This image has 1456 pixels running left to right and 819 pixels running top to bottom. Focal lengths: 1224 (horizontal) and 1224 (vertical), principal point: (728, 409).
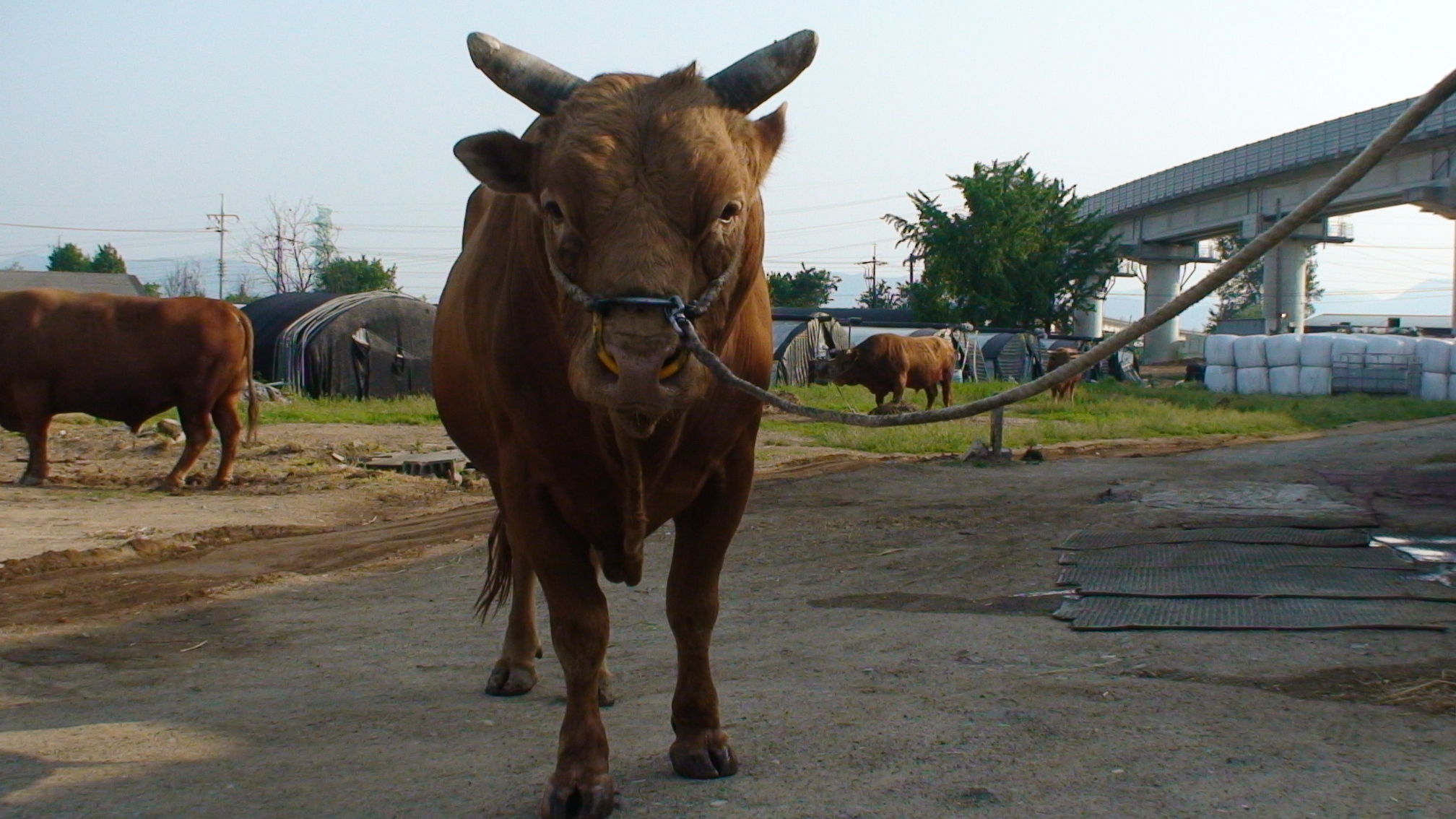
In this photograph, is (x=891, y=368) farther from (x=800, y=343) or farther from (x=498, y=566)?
(x=498, y=566)

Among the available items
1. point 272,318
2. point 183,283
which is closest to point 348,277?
point 183,283

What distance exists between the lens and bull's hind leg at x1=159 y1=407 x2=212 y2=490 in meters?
12.5

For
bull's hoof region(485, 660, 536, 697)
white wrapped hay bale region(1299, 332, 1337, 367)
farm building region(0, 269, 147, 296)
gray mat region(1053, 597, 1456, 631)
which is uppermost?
farm building region(0, 269, 147, 296)

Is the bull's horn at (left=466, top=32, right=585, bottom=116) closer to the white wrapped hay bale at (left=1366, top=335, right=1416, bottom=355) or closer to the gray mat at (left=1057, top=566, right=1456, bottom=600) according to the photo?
the gray mat at (left=1057, top=566, right=1456, bottom=600)

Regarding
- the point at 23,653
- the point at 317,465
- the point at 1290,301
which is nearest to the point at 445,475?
the point at 317,465

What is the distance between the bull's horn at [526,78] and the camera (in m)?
3.31

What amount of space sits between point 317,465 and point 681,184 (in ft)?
38.4

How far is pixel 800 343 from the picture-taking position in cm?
3541

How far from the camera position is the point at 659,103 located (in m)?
3.12

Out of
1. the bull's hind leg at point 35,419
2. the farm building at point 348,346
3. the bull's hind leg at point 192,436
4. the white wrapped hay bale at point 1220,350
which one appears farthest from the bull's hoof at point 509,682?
the white wrapped hay bale at point 1220,350

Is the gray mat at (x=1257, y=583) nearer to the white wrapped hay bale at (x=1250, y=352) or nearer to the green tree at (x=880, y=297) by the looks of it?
the white wrapped hay bale at (x=1250, y=352)

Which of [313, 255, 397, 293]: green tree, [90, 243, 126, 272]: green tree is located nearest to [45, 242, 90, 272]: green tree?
[90, 243, 126, 272]: green tree

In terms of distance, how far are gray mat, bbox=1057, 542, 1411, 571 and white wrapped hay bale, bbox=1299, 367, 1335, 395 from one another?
29.7 m

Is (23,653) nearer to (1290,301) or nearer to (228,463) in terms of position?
(228,463)
